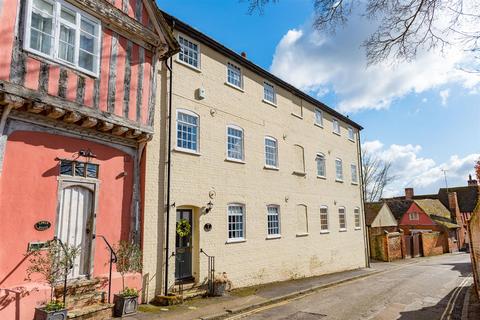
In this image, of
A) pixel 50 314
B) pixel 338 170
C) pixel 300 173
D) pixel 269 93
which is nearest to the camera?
pixel 50 314

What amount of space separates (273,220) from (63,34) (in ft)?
37.4

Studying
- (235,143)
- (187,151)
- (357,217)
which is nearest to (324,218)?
(357,217)

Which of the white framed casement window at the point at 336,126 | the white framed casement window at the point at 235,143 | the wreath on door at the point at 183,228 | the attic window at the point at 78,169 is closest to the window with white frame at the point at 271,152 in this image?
the white framed casement window at the point at 235,143

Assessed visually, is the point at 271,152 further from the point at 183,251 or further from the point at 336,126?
the point at 336,126

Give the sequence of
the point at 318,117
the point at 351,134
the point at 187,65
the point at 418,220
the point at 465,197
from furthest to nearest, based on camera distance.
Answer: the point at 465,197
the point at 418,220
the point at 351,134
the point at 318,117
the point at 187,65

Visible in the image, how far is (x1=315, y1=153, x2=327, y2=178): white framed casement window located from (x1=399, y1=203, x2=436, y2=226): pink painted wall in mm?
31112

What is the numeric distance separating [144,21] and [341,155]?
17041mm

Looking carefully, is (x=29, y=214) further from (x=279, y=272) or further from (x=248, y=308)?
(x=279, y=272)

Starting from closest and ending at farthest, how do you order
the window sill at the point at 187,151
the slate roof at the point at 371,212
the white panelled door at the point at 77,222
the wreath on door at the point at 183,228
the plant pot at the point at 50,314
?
the plant pot at the point at 50,314, the white panelled door at the point at 77,222, the wreath on door at the point at 183,228, the window sill at the point at 187,151, the slate roof at the point at 371,212

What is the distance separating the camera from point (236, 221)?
13.6 m

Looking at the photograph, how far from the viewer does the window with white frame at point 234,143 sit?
14.0 m

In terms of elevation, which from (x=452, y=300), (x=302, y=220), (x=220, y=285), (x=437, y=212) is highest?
(x=437, y=212)

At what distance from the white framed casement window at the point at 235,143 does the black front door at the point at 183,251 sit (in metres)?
3.17

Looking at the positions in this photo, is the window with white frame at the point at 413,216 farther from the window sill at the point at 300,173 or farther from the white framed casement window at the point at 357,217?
the window sill at the point at 300,173
